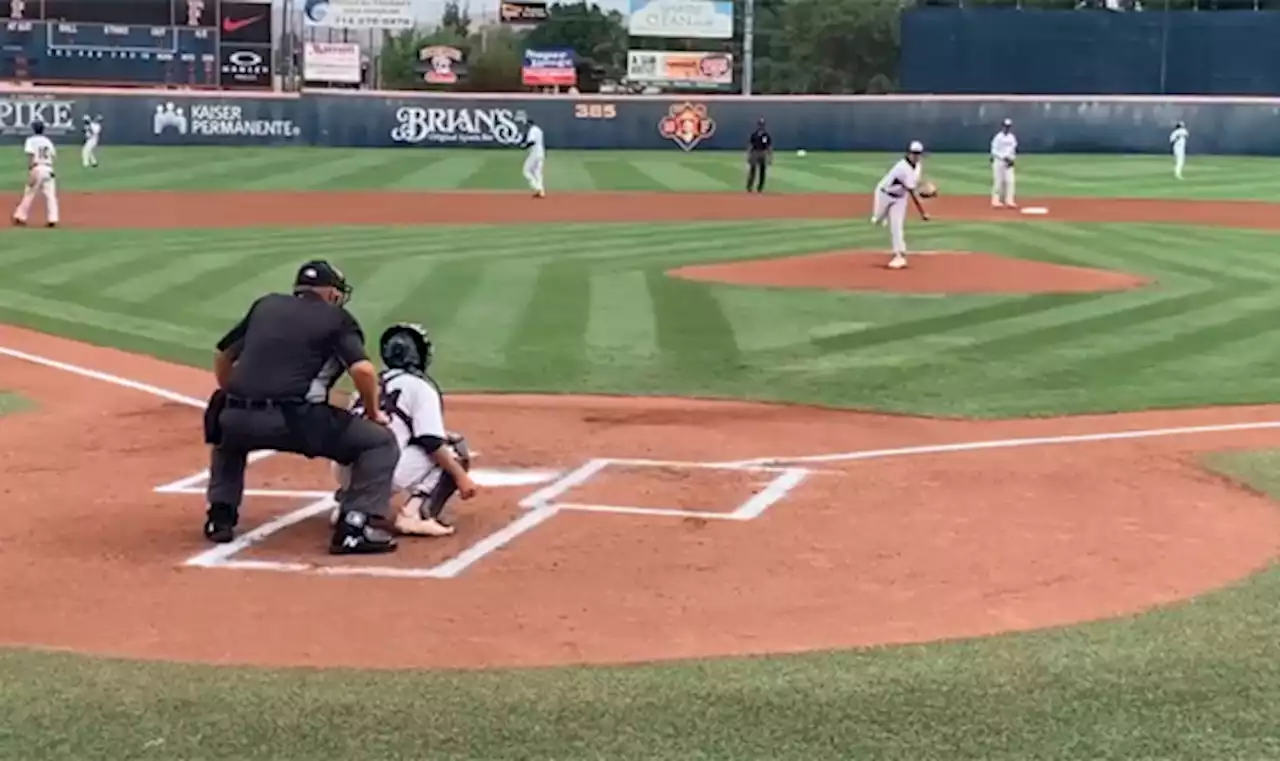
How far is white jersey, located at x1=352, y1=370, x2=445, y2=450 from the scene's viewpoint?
8.36 metres

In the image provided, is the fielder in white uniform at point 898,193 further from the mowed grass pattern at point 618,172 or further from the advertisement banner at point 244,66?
the advertisement banner at point 244,66

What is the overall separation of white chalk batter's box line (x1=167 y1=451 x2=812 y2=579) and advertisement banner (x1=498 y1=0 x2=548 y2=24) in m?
64.7

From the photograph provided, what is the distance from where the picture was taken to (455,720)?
509 cm

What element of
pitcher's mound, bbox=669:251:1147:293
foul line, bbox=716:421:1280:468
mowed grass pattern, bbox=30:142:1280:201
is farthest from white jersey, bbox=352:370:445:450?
mowed grass pattern, bbox=30:142:1280:201

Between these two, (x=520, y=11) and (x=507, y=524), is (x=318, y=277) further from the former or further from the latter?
(x=520, y=11)

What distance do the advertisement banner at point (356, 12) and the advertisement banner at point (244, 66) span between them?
394 inches

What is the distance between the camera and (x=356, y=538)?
7.90 metres

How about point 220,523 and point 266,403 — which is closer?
point 266,403

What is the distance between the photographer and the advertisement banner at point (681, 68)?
2591 inches

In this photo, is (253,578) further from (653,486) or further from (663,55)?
(663,55)

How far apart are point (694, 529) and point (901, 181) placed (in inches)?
531

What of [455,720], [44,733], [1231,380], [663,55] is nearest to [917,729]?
[455,720]

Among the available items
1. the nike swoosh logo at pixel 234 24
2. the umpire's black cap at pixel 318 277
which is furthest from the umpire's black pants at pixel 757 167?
the umpire's black cap at pixel 318 277

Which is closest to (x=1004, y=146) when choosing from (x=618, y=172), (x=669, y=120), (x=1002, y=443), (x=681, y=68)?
(x=618, y=172)
